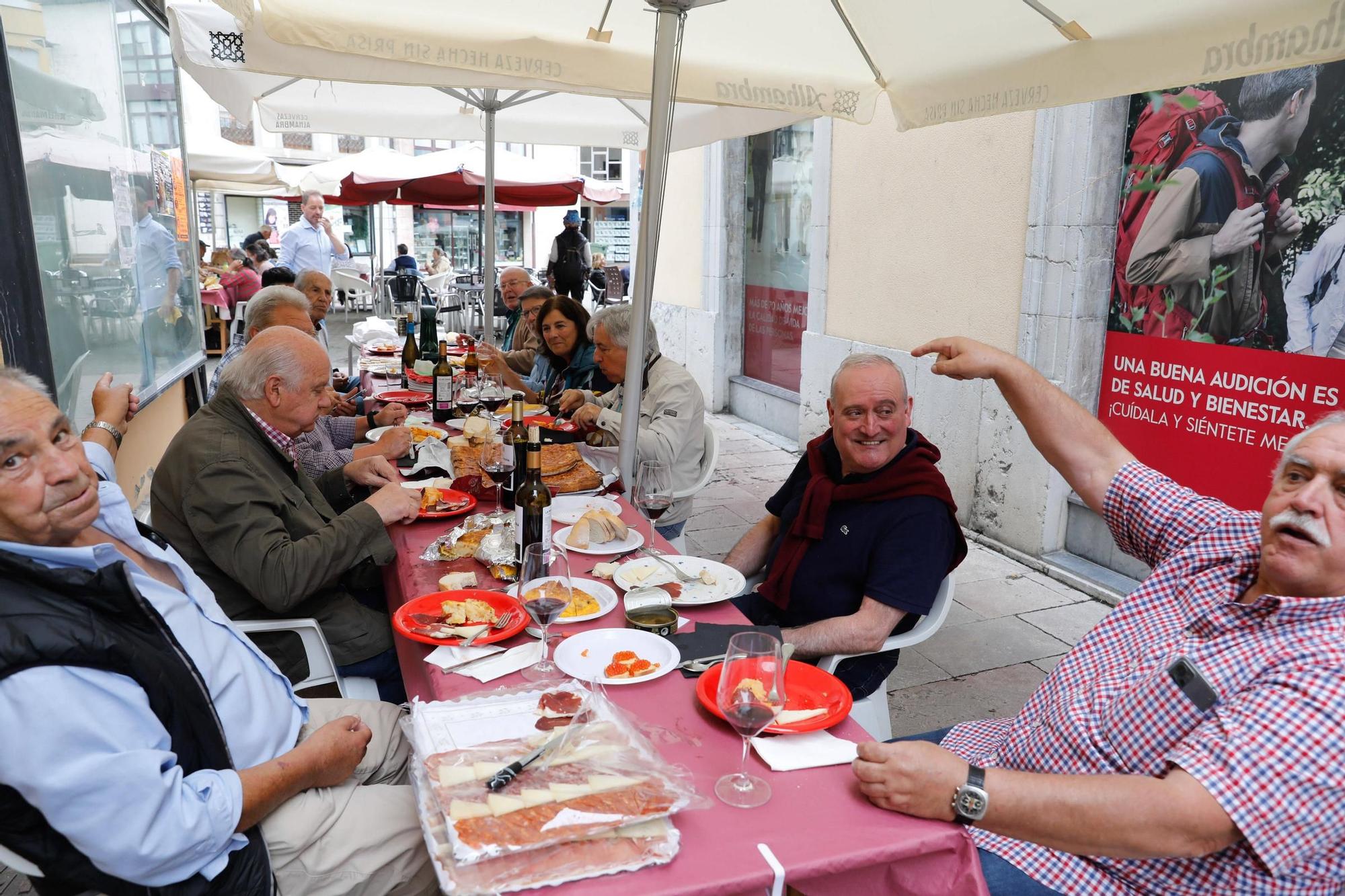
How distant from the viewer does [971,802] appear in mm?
1581

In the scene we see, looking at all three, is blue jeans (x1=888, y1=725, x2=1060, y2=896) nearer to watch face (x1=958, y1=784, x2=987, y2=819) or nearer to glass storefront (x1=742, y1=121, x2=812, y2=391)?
watch face (x1=958, y1=784, x2=987, y2=819)

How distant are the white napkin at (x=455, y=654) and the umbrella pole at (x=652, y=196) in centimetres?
161

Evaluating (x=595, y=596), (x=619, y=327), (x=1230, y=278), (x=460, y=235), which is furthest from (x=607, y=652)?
(x=460, y=235)

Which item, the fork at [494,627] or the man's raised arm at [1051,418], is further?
the man's raised arm at [1051,418]

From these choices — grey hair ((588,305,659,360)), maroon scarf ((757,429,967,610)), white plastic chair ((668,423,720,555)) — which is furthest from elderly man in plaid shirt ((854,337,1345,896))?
grey hair ((588,305,659,360))

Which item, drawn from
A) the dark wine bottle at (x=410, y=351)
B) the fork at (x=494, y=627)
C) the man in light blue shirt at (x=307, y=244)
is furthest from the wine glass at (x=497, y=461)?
the man in light blue shirt at (x=307, y=244)

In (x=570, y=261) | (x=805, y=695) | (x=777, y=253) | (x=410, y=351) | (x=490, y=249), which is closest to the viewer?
(x=805, y=695)

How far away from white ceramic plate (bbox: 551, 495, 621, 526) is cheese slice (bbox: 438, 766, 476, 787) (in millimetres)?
1628

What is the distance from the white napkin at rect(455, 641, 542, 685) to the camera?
202 centimetres

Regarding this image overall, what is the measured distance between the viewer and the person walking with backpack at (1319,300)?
4.03 m

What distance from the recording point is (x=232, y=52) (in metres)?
3.78

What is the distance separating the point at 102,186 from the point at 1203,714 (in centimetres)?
539

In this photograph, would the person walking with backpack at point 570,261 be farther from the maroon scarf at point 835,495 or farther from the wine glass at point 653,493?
the maroon scarf at point 835,495

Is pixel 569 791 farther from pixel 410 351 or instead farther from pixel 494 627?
pixel 410 351
